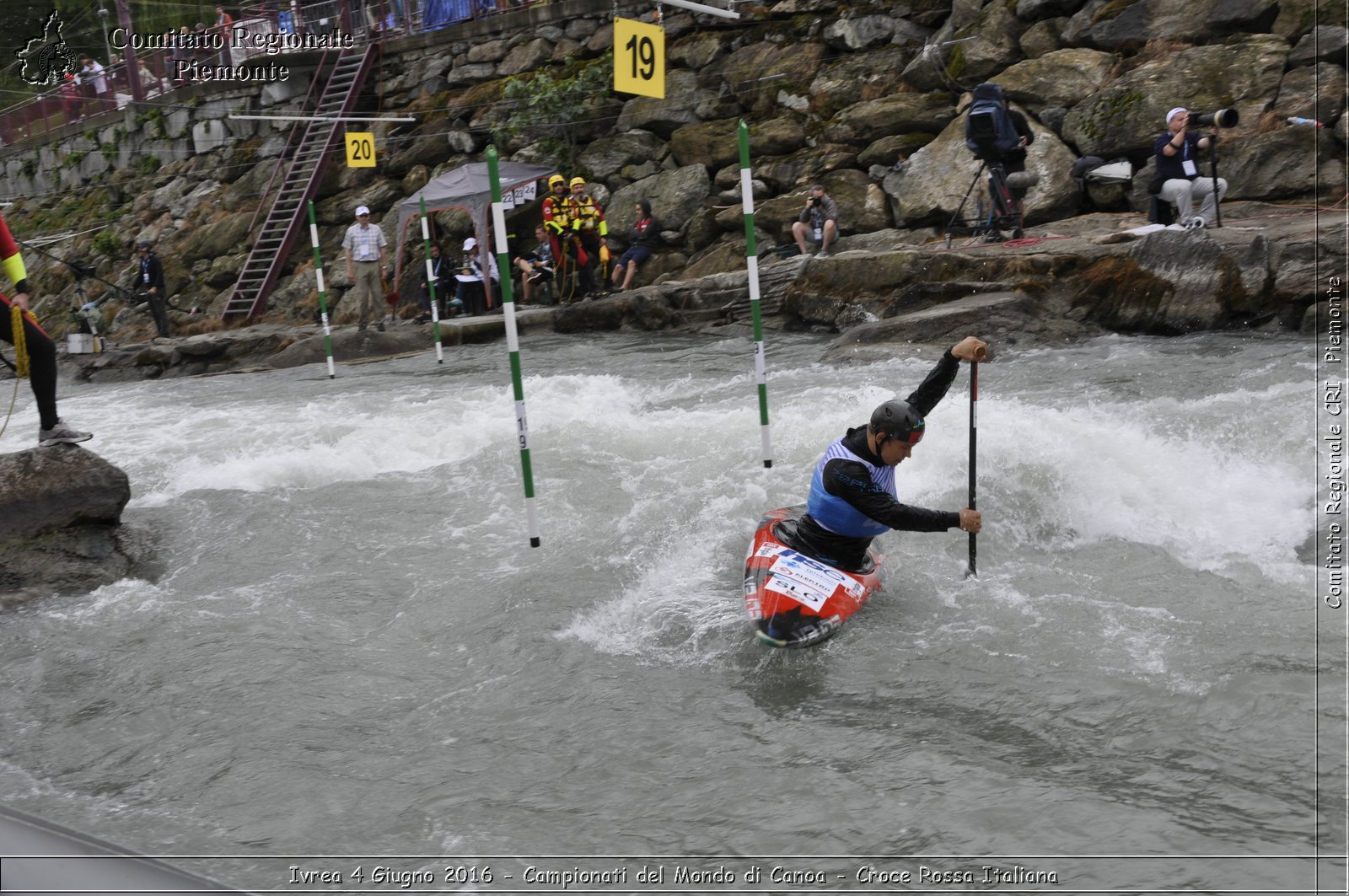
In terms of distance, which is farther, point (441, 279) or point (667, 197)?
point (441, 279)

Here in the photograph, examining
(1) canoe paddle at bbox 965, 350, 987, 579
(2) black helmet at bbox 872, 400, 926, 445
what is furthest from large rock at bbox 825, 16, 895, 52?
(2) black helmet at bbox 872, 400, 926, 445

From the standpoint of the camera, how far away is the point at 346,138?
667 inches

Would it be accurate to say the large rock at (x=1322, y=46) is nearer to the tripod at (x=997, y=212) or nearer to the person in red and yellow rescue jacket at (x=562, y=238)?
the tripod at (x=997, y=212)

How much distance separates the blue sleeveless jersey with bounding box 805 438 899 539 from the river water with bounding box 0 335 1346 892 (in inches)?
17.8

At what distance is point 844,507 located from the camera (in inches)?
201

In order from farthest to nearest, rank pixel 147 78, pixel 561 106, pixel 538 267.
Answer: pixel 147 78 < pixel 561 106 < pixel 538 267

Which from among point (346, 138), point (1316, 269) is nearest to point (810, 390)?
point (1316, 269)

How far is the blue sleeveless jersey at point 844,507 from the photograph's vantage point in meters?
5.06

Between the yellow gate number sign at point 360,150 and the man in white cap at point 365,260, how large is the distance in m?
2.29

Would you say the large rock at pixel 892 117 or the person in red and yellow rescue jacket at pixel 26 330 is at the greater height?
the large rock at pixel 892 117

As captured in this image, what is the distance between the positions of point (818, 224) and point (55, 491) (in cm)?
984

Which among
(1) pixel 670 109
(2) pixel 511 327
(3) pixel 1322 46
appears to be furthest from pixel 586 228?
(2) pixel 511 327

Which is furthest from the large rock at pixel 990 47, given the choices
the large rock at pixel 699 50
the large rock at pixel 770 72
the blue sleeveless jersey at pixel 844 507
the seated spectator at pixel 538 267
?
the blue sleeveless jersey at pixel 844 507

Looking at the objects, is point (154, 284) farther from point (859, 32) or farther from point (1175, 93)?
point (1175, 93)
